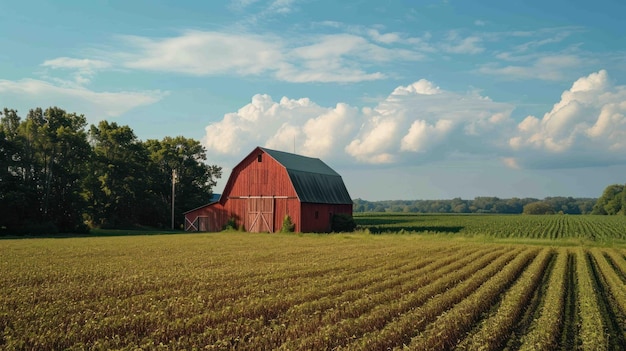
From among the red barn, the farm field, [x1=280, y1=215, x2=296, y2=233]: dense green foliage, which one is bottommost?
the farm field

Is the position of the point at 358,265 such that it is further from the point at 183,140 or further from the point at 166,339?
the point at 183,140

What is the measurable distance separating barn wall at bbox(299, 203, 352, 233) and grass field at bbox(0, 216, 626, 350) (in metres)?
33.2

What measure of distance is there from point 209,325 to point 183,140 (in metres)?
75.7

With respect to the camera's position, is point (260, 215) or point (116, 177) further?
point (116, 177)

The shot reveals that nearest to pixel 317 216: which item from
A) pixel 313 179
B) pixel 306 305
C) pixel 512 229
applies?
pixel 313 179

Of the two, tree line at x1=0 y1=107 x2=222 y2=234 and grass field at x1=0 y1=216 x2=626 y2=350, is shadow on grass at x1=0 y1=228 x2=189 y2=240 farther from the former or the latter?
grass field at x1=0 y1=216 x2=626 y2=350

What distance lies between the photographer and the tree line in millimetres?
58375

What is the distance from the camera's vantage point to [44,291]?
56.5ft

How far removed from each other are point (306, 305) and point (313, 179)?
5145 cm

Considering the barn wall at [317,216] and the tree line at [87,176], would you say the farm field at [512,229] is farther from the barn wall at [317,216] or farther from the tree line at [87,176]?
the tree line at [87,176]

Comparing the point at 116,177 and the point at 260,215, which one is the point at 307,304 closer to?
the point at 260,215

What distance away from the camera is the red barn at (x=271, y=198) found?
61.4 m

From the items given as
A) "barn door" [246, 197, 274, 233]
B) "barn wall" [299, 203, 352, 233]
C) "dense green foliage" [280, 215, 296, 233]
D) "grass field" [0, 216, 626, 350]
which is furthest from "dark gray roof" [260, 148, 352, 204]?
"grass field" [0, 216, 626, 350]

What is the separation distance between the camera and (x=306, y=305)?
49.1ft
